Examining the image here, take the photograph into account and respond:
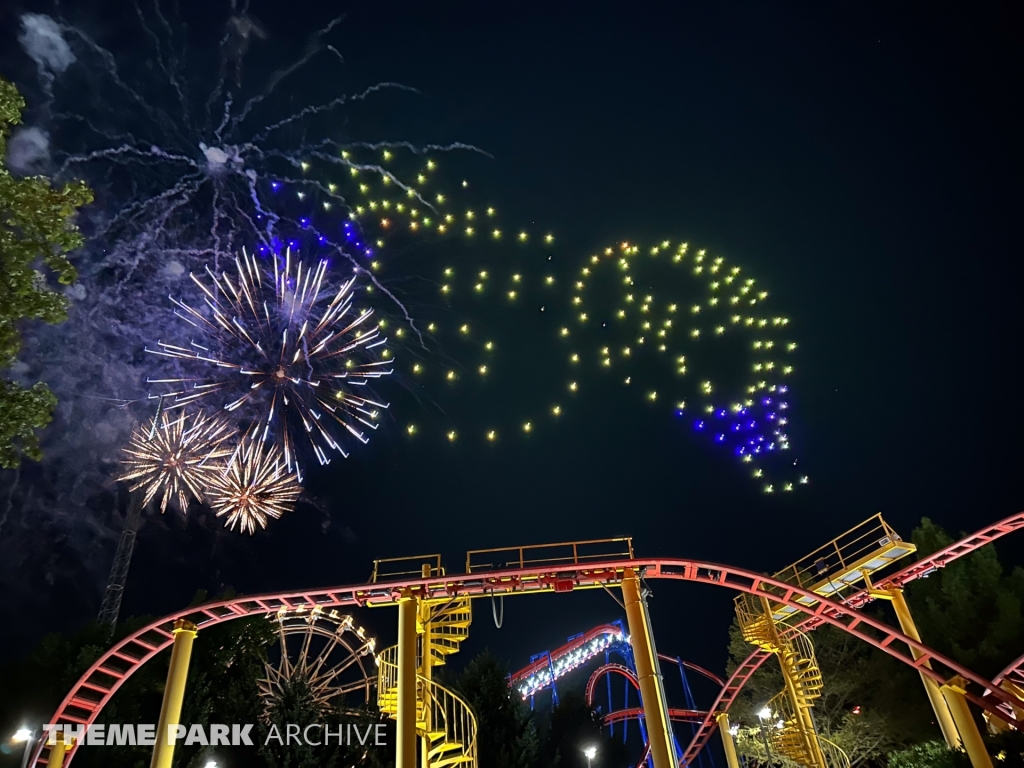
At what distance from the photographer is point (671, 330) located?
95.8ft

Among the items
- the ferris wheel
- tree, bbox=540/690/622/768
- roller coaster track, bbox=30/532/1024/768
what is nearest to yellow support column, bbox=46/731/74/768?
roller coaster track, bbox=30/532/1024/768

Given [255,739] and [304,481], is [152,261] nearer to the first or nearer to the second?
[255,739]

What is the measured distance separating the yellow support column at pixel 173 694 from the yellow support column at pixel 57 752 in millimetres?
2913

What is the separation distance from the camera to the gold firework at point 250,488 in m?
28.7

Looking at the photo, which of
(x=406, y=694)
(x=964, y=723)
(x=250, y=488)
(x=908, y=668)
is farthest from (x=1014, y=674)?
(x=250, y=488)

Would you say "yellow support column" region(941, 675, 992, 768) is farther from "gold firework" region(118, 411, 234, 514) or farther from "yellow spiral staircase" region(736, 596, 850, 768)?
"gold firework" region(118, 411, 234, 514)

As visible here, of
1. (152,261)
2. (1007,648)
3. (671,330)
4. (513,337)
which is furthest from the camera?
(513,337)

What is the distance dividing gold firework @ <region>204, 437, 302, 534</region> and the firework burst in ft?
6.47

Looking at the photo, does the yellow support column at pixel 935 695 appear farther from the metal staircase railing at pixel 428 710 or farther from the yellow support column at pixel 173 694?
the yellow support column at pixel 173 694

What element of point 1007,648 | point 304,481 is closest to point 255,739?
point 1007,648

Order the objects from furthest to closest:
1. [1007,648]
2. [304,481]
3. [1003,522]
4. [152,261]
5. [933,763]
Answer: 1. [304,481]
2. [152,261]
3. [1007,648]
4. [933,763]
5. [1003,522]

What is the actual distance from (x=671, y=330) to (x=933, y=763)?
18249 millimetres

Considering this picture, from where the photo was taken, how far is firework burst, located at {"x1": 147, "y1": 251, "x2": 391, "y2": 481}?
2512cm

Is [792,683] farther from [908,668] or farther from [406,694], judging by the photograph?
[406,694]
